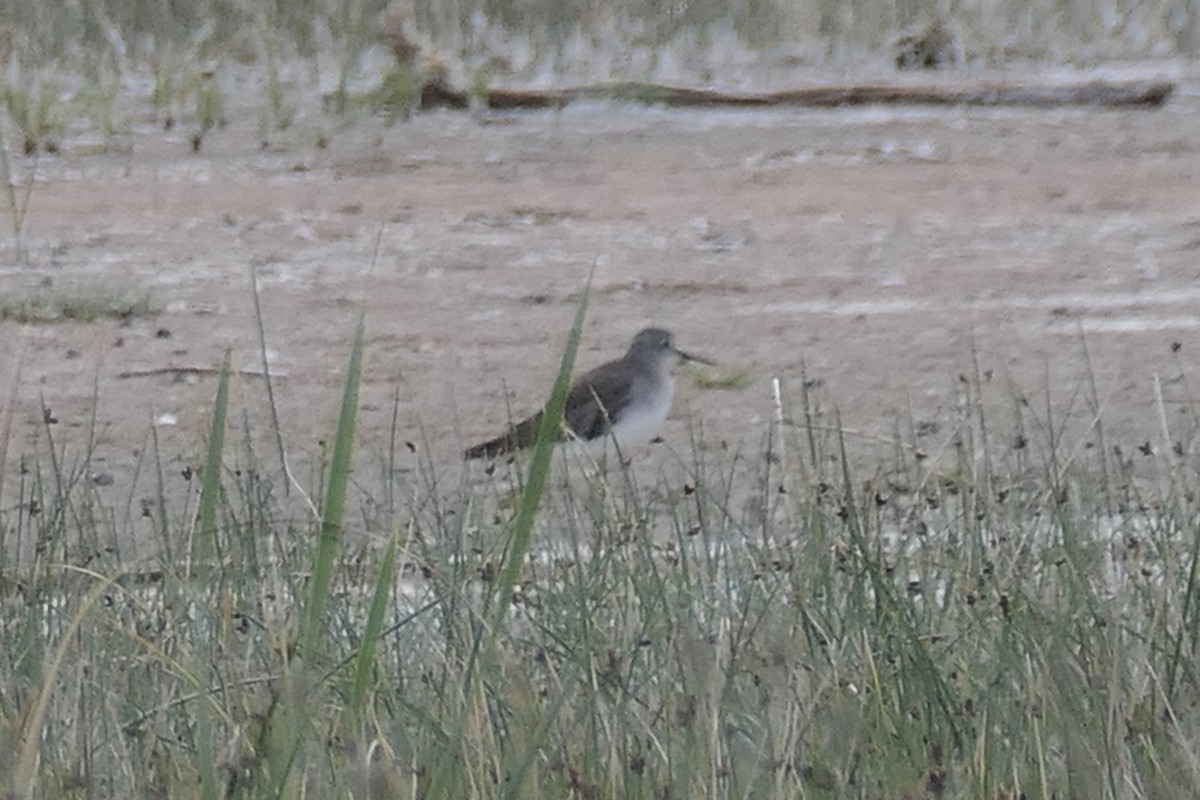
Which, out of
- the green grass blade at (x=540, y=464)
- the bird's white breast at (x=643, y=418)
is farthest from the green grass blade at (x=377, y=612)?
the bird's white breast at (x=643, y=418)

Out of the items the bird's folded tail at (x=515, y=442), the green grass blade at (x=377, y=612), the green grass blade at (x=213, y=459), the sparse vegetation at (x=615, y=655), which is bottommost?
the bird's folded tail at (x=515, y=442)

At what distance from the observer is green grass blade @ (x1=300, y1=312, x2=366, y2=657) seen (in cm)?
282

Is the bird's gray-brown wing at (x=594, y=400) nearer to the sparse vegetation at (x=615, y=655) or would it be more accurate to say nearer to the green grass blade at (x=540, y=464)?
the sparse vegetation at (x=615, y=655)

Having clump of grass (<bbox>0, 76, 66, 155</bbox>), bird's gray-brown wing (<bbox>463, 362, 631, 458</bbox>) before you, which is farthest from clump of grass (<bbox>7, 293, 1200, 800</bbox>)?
clump of grass (<bbox>0, 76, 66, 155</bbox>)

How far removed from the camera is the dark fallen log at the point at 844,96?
37.7 feet

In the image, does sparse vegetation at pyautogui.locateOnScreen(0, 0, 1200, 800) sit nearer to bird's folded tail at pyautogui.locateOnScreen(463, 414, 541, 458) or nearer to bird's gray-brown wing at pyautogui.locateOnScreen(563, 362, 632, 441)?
bird's folded tail at pyautogui.locateOnScreen(463, 414, 541, 458)

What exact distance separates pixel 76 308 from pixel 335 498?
5.41 m

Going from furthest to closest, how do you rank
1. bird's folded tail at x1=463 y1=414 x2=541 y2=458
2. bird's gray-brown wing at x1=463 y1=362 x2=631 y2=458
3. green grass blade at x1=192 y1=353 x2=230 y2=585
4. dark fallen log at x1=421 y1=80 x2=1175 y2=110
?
dark fallen log at x1=421 y1=80 x2=1175 y2=110 → bird's gray-brown wing at x1=463 y1=362 x2=631 y2=458 → bird's folded tail at x1=463 y1=414 x2=541 y2=458 → green grass blade at x1=192 y1=353 x2=230 y2=585

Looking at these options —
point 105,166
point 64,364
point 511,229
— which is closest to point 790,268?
point 511,229

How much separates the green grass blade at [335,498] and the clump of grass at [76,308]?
531cm

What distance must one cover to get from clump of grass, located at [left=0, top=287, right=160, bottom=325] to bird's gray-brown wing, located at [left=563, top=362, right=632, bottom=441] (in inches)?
88.4

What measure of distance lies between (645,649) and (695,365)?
11.7ft

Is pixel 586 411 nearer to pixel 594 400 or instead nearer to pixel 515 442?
pixel 594 400

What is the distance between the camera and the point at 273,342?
7.85m
